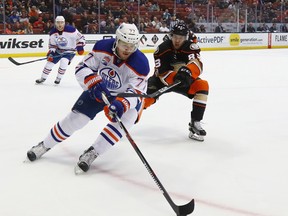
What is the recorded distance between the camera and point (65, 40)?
6906mm

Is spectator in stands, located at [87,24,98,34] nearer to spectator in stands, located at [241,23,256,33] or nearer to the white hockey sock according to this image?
spectator in stands, located at [241,23,256,33]

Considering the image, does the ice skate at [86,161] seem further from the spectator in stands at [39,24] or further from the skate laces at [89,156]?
the spectator in stands at [39,24]

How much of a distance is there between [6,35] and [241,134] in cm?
788

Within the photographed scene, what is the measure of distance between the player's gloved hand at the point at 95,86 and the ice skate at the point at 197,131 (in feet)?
3.69

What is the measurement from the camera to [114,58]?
2.63 meters

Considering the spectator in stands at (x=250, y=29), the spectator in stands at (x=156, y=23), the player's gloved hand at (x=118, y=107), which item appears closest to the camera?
the player's gloved hand at (x=118, y=107)

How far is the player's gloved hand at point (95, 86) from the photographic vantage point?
250 centimetres

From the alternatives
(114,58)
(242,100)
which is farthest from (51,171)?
(242,100)

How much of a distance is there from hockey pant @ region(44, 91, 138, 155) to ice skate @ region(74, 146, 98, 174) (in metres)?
0.04

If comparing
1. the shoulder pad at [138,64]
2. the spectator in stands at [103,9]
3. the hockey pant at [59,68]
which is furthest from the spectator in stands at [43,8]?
the shoulder pad at [138,64]

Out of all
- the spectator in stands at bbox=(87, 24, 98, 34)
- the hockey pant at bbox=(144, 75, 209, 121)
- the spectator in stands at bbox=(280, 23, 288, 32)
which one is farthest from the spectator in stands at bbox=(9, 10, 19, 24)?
the spectator in stands at bbox=(280, 23, 288, 32)

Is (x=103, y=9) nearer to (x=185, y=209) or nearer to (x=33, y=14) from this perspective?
(x=33, y=14)

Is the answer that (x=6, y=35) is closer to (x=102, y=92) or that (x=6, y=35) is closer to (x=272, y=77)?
(x=272, y=77)

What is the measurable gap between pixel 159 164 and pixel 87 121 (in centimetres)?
57
